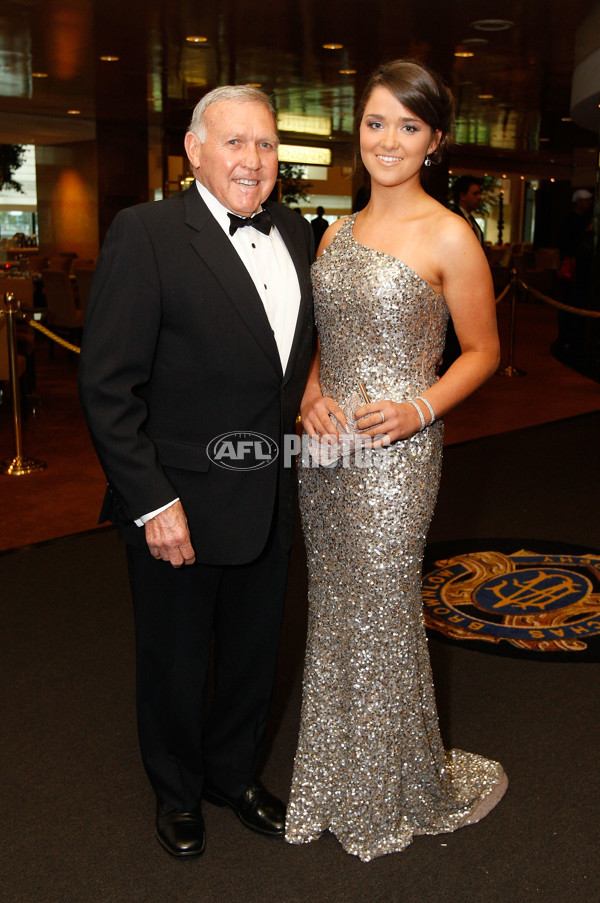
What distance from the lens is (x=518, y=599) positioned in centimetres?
402

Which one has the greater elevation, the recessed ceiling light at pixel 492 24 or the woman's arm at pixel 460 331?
the recessed ceiling light at pixel 492 24

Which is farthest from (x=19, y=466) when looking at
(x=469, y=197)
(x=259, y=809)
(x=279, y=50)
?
(x=279, y=50)

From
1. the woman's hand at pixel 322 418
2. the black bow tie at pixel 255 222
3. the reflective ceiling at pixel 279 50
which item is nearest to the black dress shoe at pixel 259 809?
the woman's hand at pixel 322 418

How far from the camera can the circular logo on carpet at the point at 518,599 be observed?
3660mm

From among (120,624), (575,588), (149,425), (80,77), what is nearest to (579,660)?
(575,588)

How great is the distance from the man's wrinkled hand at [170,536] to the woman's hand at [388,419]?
454mm

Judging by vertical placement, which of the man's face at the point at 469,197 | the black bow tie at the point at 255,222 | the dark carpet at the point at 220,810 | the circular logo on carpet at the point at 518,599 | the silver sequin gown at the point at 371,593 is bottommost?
the dark carpet at the point at 220,810

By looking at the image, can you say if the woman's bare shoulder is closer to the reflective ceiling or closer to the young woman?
the young woman

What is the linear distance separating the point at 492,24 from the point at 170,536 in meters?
7.30

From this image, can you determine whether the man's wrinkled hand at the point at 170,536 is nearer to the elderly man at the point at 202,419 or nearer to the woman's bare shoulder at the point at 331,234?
the elderly man at the point at 202,419

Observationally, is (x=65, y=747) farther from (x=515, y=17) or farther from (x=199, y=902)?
(x=515, y=17)

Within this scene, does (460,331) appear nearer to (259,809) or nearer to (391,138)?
(391,138)

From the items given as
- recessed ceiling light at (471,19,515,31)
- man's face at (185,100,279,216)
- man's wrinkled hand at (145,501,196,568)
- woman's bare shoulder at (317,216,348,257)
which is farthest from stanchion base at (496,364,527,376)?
man's wrinkled hand at (145,501,196,568)

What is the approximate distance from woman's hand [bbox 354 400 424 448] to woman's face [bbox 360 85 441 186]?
20.5 inches
